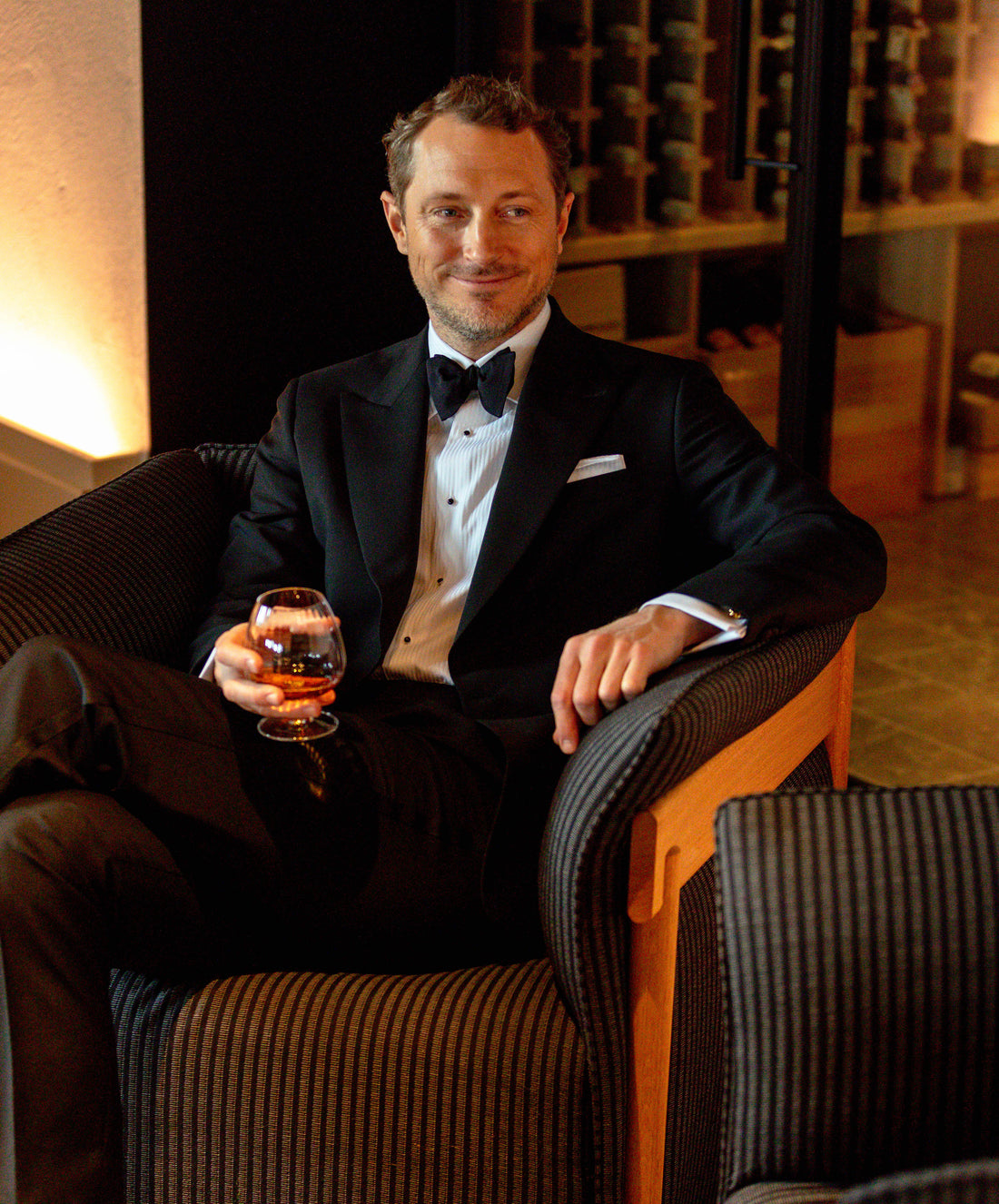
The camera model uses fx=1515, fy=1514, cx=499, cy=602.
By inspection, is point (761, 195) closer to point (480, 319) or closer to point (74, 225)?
point (480, 319)

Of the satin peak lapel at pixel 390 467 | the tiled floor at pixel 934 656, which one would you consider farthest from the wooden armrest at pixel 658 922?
the tiled floor at pixel 934 656

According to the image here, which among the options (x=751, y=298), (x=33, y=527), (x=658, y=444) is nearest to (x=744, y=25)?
(x=751, y=298)

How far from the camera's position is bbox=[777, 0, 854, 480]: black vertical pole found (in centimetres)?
260

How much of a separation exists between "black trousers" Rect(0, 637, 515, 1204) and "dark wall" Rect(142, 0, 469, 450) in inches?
64.1

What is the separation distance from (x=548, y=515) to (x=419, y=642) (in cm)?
24

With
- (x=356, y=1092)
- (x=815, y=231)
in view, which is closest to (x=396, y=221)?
(x=815, y=231)

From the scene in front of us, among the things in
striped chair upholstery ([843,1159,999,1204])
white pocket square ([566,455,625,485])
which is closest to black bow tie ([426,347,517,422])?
white pocket square ([566,455,625,485])

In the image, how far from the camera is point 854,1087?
1.19 m

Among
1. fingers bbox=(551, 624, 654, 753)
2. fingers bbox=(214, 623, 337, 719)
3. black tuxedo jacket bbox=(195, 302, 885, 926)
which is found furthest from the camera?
black tuxedo jacket bbox=(195, 302, 885, 926)

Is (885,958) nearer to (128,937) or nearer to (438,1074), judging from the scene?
(438,1074)

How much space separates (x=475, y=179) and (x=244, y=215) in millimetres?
1337

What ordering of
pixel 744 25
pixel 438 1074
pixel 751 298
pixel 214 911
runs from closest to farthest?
pixel 438 1074 < pixel 214 911 < pixel 744 25 < pixel 751 298

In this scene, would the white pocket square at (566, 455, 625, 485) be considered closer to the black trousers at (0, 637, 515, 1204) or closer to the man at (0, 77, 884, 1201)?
the man at (0, 77, 884, 1201)

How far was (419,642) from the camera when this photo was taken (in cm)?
203
